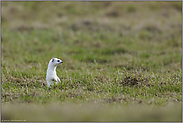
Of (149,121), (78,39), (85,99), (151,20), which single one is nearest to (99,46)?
(78,39)

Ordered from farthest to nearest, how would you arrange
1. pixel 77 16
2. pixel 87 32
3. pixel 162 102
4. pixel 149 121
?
pixel 77 16 → pixel 87 32 → pixel 162 102 → pixel 149 121

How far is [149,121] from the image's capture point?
4.88 meters

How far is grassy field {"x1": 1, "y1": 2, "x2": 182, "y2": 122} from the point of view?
5.57 m

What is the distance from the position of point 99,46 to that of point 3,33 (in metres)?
4.84

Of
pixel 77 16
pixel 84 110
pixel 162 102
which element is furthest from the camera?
pixel 77 16

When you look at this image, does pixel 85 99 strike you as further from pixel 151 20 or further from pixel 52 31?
pixel 151 20

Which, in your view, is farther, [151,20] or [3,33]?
[151,20]

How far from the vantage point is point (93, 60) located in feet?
35.7

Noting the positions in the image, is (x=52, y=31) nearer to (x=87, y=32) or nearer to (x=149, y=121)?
(x=87, y=32)

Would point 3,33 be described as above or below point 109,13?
below

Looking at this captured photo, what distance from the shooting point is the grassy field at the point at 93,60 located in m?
5.57

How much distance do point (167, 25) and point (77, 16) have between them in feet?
17.4

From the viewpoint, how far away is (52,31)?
14.7m

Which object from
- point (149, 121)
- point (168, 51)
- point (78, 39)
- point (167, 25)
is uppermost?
point (167, 25)
